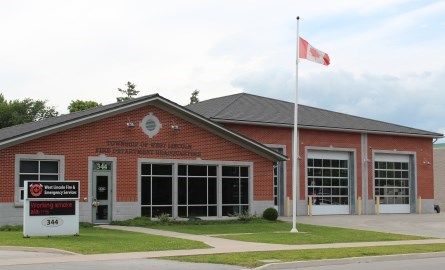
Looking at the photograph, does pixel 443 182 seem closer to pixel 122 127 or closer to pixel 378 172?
pixel 378 172

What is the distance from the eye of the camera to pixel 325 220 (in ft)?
118

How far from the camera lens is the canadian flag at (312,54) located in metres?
27.4

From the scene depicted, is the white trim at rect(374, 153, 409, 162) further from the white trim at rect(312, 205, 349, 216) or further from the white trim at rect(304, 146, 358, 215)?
the white trim at rect(312, 205, 349, 216)

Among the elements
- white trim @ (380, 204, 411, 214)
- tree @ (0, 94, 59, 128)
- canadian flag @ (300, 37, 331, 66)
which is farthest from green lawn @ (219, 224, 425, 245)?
tree @ (0, 94, 59, 128)

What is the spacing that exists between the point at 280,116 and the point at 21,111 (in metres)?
40.6

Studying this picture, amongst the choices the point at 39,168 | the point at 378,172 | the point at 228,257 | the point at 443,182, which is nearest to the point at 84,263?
the point at 228,257

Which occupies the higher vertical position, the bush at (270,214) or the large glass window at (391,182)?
the large glass window at (391,182)

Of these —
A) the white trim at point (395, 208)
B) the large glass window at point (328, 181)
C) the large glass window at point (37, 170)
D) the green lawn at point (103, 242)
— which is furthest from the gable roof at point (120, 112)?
the white trim at point (395, 208)

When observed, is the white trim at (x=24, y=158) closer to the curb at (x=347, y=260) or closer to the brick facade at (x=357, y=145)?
the brick facade at (x=357, y=145)

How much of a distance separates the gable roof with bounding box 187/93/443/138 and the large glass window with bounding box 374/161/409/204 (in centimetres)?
233

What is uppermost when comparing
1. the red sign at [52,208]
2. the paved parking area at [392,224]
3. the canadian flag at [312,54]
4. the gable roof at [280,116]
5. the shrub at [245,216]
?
the canadian flag at [312,54]

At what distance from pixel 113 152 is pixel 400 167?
23392mm

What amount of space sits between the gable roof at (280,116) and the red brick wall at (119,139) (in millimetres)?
4107

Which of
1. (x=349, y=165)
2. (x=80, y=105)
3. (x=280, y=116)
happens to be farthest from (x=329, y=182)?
(x=80, y=105)
